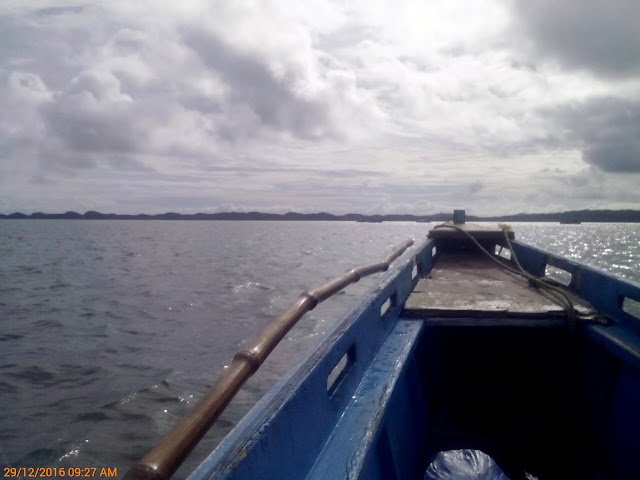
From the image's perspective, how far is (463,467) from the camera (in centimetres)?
310

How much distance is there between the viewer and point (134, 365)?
8.55 metres

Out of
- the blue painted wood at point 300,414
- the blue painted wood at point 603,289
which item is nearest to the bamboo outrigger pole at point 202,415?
the blue painted wood at point 300,414

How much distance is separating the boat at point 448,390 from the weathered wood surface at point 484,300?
0.01 m

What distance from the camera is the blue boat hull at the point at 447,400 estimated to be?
184 centimetres

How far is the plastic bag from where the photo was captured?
3.03 metres

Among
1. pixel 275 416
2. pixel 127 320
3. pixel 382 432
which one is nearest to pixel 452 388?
pixel 382 432

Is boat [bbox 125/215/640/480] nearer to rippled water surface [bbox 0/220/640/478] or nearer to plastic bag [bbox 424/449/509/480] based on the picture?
plastic bag [bbox 424/449/509/480]

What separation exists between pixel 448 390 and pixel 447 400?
21 centimetres

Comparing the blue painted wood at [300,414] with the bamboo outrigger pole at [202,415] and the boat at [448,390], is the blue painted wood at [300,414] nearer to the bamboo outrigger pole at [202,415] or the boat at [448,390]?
the boat at [448,390]

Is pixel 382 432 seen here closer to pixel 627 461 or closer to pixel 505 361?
pixel 627 461
